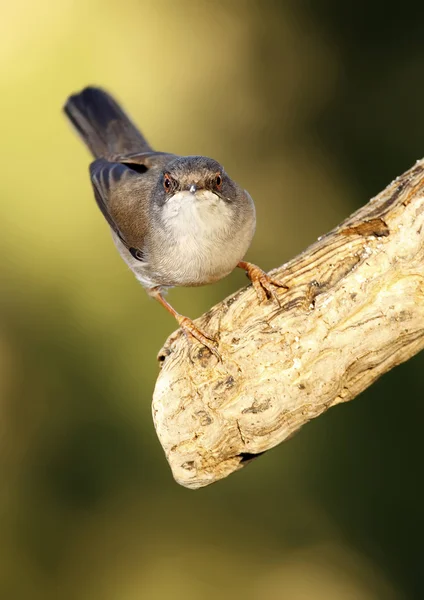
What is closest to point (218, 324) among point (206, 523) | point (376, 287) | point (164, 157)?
point (376, 287)

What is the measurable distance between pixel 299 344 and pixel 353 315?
26 centimetres

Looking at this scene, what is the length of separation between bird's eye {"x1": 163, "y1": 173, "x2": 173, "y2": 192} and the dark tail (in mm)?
1394

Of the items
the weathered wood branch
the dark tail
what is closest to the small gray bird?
the weathered wood branch

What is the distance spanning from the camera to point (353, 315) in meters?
3.66

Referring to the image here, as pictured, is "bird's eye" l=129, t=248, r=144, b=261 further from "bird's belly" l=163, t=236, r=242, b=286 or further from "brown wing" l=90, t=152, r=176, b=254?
"bird's belly" l=163, t=236, r=242, b=286

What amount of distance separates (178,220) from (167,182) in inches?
7.0

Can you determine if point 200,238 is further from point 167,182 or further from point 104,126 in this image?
point 104,126

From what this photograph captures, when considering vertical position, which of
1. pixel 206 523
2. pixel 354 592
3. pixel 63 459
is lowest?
pixel 354 592

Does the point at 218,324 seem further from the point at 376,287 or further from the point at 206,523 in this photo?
the point at 206,523

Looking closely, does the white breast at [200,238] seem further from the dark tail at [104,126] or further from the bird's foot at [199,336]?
the dark tail at [104,126]

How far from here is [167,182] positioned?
392cm

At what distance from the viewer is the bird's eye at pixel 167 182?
389cm

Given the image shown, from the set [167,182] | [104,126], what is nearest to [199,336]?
[167,182]

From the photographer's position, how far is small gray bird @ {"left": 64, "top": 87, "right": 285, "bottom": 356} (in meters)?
3.84
